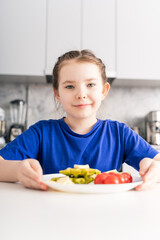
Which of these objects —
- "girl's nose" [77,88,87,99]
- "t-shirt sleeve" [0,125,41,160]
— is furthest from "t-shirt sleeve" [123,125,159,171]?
"t-shirt sleeve" [0,125,41,160]

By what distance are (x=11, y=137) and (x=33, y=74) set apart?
1.98 feet

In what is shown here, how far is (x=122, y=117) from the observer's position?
9.32 ft

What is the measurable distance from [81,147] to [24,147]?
23 cm

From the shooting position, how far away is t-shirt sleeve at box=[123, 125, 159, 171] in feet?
3.61

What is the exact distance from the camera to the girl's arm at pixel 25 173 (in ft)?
2.12

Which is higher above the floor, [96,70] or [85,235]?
[96,70]

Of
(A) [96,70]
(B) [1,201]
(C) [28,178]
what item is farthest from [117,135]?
(B) [1,201]

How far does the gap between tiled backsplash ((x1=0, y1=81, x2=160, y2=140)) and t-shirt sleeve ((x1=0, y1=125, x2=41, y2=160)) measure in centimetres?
158

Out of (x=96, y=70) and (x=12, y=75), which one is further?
(x=12, y=75)

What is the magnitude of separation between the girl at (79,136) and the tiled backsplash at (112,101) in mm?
1546
